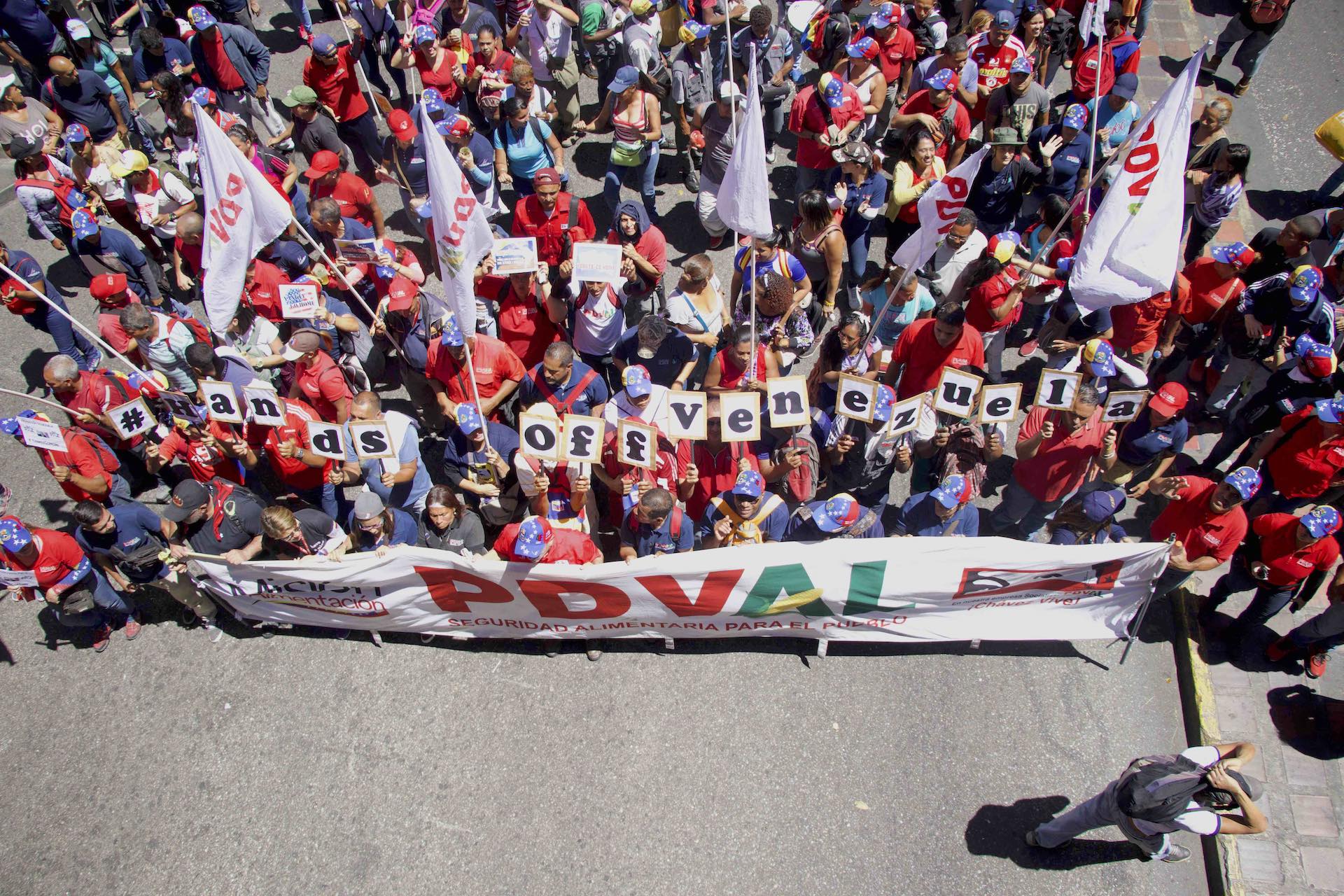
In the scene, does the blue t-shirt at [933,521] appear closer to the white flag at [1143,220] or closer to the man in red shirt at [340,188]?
the white flag at [1143,220]

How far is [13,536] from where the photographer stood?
5875mm

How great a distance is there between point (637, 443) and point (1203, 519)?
410cm

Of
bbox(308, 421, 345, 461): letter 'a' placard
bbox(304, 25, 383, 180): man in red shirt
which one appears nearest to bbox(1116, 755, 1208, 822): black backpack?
bbox(308, 421, 345, 461): letter 'a' placard

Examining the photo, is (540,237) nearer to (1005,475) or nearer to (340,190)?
(340,190)

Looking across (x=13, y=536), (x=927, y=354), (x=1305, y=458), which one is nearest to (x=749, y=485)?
(x=927, y=354)

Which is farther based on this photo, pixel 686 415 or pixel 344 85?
pixel 344 85

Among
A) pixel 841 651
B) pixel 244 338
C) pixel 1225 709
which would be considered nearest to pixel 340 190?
pixel 244 338

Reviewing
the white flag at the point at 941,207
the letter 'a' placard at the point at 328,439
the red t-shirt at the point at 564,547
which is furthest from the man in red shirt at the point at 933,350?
the letter 'a' placard at the point at 328,439

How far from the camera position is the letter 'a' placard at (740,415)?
18.9ft

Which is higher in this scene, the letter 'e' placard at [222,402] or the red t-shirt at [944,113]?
the red t-shirt at [944,113]

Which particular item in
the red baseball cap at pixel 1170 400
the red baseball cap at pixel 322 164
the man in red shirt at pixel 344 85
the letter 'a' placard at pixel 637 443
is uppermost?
the man in red shirt at pixel 344 85

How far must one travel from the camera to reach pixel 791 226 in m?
10.3

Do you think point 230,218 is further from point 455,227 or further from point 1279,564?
point 1279,564

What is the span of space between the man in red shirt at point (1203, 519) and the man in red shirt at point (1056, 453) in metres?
0.56
